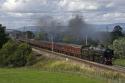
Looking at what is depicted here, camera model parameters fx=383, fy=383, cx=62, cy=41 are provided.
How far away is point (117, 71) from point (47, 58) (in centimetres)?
4694

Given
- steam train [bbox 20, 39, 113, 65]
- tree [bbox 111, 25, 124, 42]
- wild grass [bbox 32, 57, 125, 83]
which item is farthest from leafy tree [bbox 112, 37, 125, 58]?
tree [bbox 111, 25, 124, 42]

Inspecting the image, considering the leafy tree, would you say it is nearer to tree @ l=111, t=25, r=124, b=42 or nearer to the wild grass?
the wild grass

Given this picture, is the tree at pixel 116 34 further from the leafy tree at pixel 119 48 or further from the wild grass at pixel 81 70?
the wild grass at pixel 81 70

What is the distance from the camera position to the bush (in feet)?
371

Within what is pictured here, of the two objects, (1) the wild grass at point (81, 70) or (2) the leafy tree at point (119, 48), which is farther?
(2) the leafy tree at point (119, 48)

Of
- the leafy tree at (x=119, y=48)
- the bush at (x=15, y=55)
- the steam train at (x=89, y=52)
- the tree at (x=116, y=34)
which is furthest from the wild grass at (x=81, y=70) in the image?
the tree at (x=116, y=34)

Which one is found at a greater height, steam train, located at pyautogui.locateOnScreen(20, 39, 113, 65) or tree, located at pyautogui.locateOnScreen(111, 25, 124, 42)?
tree, located at pyautogui.locateOnScreen(111, 25, 124, 42)

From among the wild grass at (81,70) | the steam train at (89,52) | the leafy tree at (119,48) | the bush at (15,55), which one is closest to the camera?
the wild grass at (81,70)

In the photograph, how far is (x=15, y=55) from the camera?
11400cm

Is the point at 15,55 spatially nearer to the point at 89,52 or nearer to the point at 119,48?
the point at 119,48

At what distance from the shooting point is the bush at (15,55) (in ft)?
371

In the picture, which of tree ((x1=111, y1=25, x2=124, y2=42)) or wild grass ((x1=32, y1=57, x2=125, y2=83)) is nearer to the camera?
wild grass ((x1=32, y1=57, x2=125, y2=83))

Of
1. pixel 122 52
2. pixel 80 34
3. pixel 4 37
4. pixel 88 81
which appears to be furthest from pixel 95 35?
pixel 88 81

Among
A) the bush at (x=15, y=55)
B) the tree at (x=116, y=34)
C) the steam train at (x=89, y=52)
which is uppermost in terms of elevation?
the tree at (x=116, y=34)
